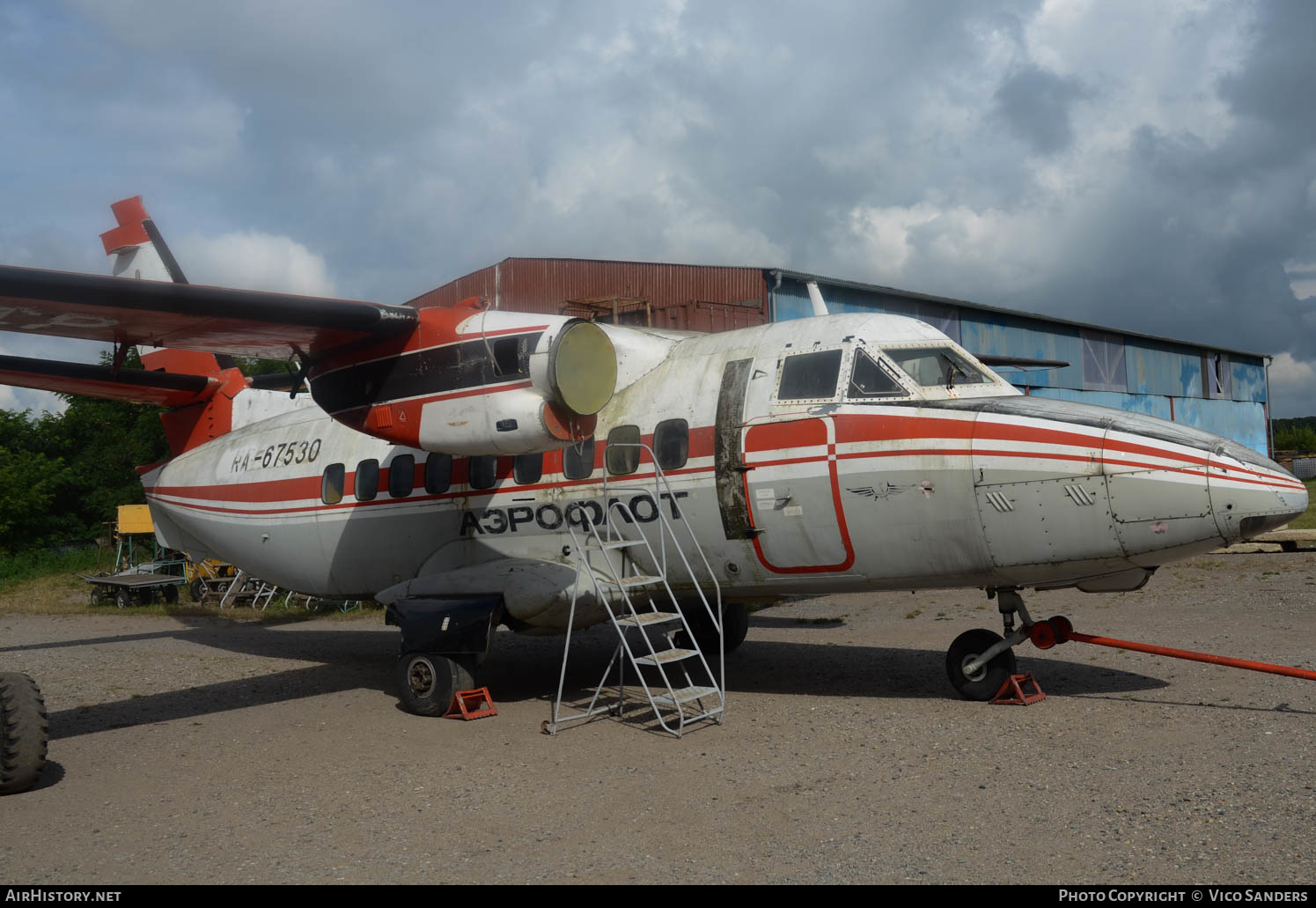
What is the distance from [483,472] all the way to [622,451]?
179 centimetres

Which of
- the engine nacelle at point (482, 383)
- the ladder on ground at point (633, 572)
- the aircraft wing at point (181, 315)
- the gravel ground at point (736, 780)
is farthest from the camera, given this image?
the ladder on ground at point (633, 572)

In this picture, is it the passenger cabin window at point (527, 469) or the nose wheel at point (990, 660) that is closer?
the nose wheel at point (990, 660)

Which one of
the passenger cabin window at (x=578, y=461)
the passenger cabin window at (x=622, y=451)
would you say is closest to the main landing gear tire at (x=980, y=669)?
the passenger cabin window at (x=622, y=451)

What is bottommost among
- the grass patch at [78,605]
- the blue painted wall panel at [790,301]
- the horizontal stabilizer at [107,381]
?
the grass patch at [78,605]

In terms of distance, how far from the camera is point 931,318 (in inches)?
962

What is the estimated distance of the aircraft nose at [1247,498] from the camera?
269 inches

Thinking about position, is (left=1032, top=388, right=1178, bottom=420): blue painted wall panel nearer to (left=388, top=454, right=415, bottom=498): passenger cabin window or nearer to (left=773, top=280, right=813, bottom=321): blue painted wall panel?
(left=773, top=280, right=813, bottom=321): blue painted wall panel

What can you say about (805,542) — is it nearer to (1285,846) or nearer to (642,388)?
(642,388)

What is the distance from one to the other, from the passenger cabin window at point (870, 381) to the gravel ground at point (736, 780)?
2.81 meters

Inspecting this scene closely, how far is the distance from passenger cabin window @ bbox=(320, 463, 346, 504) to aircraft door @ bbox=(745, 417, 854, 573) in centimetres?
557

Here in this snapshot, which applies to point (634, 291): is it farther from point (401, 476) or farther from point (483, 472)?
point (483, 472)

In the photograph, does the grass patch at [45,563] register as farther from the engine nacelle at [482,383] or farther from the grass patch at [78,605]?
the engine nacelle at [482,383]

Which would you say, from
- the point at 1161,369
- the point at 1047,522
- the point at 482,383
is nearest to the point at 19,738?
the point at 482,383
